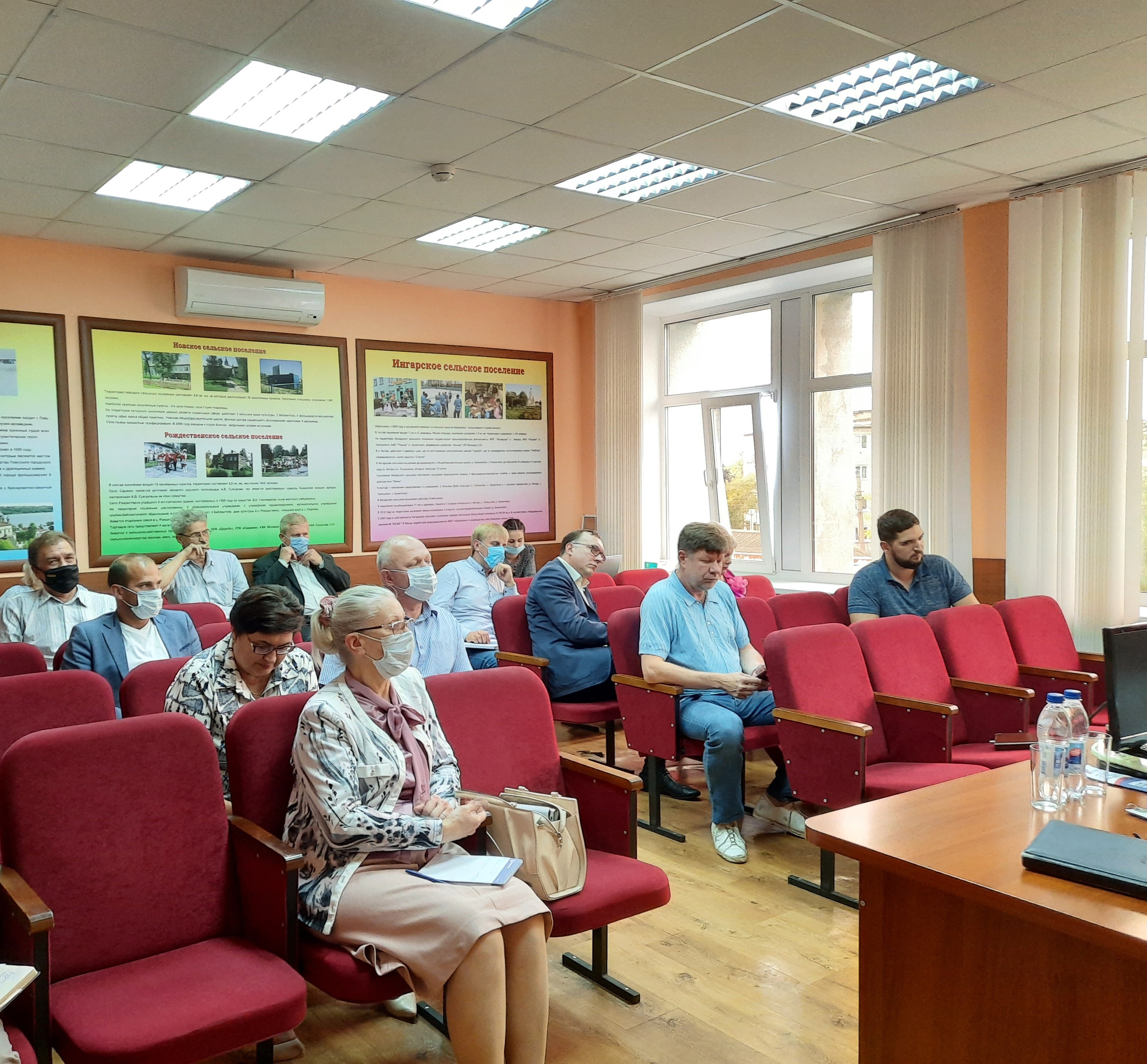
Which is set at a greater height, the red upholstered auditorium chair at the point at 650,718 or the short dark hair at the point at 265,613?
the short dark hair at the point at 265,613

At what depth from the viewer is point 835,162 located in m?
4.97

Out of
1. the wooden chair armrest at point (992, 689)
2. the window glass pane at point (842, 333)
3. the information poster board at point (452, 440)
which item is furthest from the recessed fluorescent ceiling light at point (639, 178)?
the wooden chair armrest at point (992, 689)

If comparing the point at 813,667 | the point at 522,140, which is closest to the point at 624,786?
the point at 813,667

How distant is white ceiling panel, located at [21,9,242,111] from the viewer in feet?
11.1

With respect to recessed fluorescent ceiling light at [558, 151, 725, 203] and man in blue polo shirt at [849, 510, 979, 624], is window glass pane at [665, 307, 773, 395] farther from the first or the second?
man in blue polo shirt at [849, 510, 979, 624]

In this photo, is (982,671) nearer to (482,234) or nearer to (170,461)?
(482,234)

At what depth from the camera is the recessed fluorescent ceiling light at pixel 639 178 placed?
16.8 feet

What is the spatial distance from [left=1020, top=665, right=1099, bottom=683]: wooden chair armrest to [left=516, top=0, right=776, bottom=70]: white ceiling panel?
3.01 metres

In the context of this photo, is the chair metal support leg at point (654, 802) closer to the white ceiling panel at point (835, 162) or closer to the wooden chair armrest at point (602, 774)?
the wooden chair armrest at point (602, 774)

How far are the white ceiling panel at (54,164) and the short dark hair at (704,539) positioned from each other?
3.25 meters

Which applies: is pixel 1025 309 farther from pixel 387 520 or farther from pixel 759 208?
pixel 387 520

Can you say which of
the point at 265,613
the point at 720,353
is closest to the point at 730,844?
the point at 265,613

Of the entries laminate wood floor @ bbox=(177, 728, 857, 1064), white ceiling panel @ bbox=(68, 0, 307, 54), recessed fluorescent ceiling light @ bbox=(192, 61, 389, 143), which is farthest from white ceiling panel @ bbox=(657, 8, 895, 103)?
laminate wood floor @ bbox=(177, 728, 857, 1064)

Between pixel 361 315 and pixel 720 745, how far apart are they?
16.1 feet
